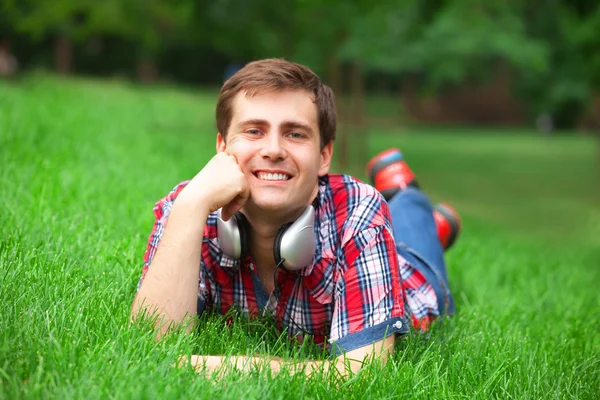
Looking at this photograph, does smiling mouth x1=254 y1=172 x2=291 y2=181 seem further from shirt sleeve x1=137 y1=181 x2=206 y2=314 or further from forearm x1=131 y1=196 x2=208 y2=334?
shirt sleeve x1=137 y1=181 x2=206 y2=314

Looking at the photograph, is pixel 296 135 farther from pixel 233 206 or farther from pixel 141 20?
pixel 141 20

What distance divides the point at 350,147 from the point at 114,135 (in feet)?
41.2

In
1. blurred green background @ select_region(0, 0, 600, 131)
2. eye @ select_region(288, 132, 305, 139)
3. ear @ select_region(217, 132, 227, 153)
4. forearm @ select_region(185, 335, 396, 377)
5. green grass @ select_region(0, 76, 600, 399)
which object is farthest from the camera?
blurred green background @ select_region(0, 0, 600, 131)

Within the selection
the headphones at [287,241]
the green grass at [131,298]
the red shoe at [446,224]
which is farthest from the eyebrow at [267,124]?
the red shoe at [446,224]

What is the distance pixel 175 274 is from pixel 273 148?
1.95ft

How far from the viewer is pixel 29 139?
6.12 metres

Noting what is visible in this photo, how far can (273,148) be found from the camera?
8.39 feet

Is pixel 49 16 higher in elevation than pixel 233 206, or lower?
higher

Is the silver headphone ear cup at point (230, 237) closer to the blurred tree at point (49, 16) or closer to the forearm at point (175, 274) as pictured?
the forearm at point (175, 274)

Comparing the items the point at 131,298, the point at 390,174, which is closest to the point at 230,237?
the point at 131,298

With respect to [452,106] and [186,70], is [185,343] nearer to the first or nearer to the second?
[186,70]

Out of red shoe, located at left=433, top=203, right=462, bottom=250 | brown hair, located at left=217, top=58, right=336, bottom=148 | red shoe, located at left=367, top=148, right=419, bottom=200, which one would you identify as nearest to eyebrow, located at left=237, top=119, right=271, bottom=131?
brown hair, located at left=217, top=58, right=336, bottom=148

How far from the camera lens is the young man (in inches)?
97.8

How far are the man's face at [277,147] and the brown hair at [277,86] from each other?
1.3 inches
